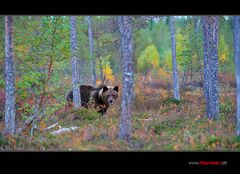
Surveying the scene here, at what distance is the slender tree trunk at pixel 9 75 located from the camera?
1168cm

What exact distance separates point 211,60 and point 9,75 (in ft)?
25.1

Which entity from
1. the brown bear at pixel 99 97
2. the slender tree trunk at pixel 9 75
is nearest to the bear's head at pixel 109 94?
the brown bear at pixel 99 97

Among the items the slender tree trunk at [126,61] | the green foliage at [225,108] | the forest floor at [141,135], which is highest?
the slender tree trunk at [126,61]

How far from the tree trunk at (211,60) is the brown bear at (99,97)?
387 cm

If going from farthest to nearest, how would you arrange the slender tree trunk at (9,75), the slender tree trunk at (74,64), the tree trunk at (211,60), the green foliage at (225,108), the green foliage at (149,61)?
1. the green foliage at (149,61)
2. the green foliage at (225,108)
3. the slender tree trunk at (74,64)
4. the tree trunk at (211,60)
5. the slender tree trunk at (9,75)

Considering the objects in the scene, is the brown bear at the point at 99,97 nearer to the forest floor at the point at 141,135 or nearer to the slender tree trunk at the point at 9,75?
the forest floor at the point at 141,135

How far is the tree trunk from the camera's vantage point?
1490 centimetres

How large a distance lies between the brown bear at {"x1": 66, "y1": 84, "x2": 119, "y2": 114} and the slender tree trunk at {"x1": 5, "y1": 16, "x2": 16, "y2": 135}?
5091 millimetres
